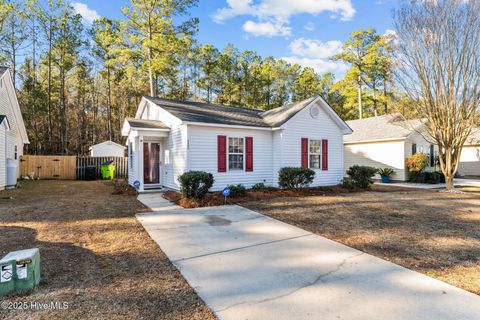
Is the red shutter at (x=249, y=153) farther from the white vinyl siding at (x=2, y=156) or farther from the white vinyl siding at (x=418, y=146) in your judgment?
the white vinyl siding at (x=418, y=146)

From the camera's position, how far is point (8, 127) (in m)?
11.8

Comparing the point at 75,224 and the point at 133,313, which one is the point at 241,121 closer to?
the point at 75,224

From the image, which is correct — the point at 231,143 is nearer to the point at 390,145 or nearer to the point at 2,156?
the point at 2,156

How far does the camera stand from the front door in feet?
39.5

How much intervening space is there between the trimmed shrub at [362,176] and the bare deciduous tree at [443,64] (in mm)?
3695

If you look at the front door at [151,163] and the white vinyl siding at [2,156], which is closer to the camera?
the white vinyl siding at [2,156]

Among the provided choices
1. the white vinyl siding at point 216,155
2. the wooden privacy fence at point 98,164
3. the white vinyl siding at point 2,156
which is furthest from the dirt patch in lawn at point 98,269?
the wooden privacy fence at point 98,164

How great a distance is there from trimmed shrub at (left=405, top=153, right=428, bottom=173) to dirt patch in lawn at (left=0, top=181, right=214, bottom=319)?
15857 mm

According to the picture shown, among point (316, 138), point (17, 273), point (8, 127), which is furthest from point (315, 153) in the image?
point (8, 127)

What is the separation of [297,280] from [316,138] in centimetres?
1024

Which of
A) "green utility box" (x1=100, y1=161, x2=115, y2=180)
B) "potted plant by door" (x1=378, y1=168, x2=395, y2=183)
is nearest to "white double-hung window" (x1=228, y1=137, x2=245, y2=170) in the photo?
"potted plant by door" (x1=378, y1=168, x2=395, y2=183)

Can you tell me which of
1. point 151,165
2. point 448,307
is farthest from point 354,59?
point 448,307

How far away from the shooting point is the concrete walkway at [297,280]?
8.54 ft

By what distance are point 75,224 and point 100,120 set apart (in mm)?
32045
